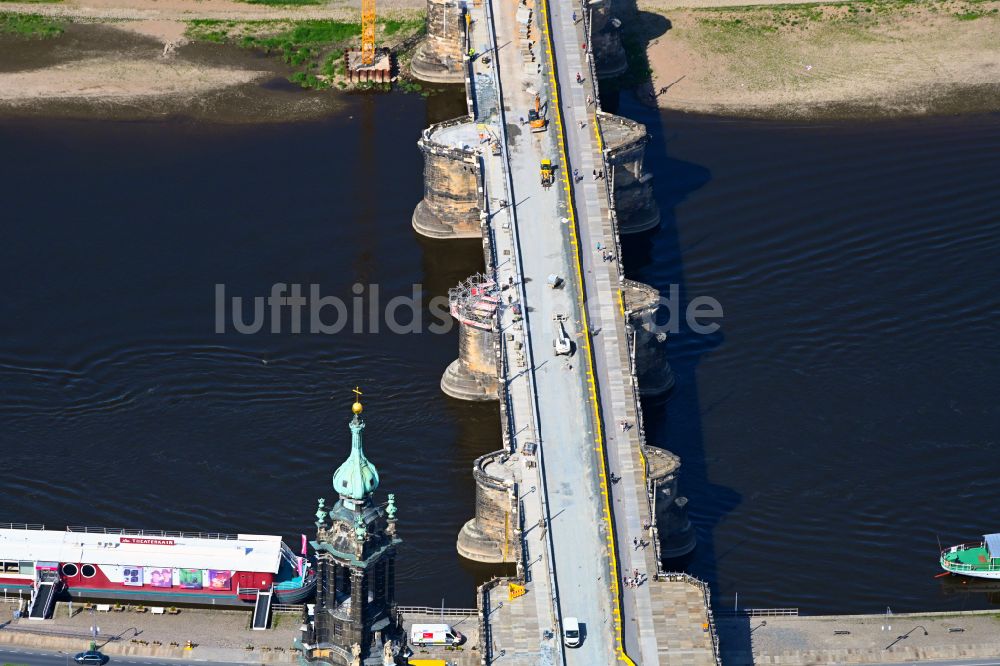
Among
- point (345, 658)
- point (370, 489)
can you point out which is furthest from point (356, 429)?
point (345, 658)

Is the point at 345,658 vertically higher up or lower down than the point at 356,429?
lower down

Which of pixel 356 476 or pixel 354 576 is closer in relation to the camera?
pixel 356 476

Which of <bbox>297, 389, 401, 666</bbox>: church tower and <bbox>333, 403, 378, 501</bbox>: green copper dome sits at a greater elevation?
<bbox>333, 403, 378, 501</bbox>: green copper dome

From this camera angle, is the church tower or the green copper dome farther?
the church tower

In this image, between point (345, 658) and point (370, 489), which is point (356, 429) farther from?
point (345, 658)

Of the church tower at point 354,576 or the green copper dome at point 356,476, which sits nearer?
the green copper dome at point 356,476

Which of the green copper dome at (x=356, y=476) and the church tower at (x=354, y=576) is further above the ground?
the green copper dome at (x=356, y=476)

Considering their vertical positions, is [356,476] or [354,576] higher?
[356,476]
